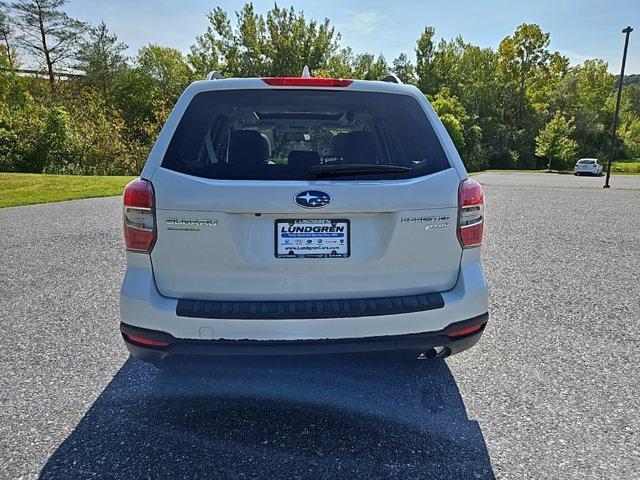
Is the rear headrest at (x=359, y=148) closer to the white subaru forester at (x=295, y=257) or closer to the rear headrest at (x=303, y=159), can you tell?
the rear headrest at (x=303, y=159)

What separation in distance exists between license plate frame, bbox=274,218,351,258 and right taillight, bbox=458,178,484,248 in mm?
590

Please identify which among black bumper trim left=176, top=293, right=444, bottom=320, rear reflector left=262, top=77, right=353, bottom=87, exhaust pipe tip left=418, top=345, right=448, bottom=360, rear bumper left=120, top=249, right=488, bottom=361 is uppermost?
rear reflector left=262, top=77, right=353, bottom=87

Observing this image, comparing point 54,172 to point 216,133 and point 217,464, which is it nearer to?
point 216,133

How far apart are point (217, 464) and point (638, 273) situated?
5443mm

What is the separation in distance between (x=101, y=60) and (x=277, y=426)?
46.2 meters

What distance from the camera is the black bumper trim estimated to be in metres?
2.04

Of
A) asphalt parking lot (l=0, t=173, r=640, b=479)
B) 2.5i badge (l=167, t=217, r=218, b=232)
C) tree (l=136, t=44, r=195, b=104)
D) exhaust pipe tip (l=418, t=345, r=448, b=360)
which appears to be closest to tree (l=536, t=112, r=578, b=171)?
tree (l=136, t=44, r=195, b=104)

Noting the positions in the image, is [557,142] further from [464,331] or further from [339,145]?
[464,331]

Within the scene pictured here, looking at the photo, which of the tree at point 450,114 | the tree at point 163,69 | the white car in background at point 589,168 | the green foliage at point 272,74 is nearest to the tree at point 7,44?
the green foliage at point 272,74

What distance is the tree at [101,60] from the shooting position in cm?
3912

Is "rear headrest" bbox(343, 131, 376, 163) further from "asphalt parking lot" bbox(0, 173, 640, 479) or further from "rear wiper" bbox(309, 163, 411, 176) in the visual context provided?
"asphalt parking lot" bbox(0, 173, 640, 479)

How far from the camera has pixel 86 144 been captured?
2062cm

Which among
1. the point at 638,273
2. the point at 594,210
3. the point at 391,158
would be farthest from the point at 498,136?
the point at 391,158

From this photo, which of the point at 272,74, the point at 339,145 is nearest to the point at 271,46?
the point at 272,74
